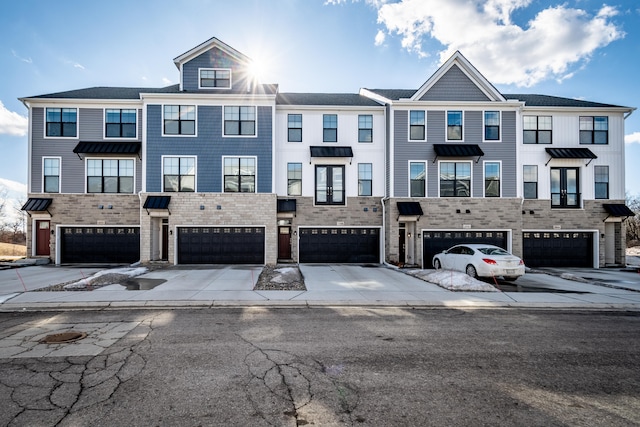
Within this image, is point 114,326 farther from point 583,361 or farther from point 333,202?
point 333,202

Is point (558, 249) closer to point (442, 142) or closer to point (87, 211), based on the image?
point (442, 142)

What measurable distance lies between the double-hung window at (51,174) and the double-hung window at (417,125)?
21.7m

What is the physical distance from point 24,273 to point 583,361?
21.2 m

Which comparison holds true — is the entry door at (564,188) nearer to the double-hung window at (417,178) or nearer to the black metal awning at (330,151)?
the double-hung window at (417,178)

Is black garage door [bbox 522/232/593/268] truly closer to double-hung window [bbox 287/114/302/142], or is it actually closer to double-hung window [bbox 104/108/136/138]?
double-hung window [bbox 287/114/302/142]

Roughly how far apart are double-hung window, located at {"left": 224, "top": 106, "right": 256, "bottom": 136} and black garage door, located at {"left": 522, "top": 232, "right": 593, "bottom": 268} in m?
18.4

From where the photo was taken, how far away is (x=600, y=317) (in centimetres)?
874

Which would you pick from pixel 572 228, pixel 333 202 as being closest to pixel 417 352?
pixel 333 202

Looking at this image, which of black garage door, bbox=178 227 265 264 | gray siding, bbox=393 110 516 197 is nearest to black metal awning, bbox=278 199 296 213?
black garage door, bbox=178 227 265 264

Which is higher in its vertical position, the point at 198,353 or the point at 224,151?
the point at 224,151

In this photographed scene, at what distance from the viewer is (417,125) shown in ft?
65.1

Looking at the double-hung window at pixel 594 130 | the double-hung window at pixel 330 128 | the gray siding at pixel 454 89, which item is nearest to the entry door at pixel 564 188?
the double-hung window at pixel 594 130

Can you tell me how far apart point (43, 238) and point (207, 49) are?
15511mm

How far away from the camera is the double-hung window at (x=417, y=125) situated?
1980 cm
